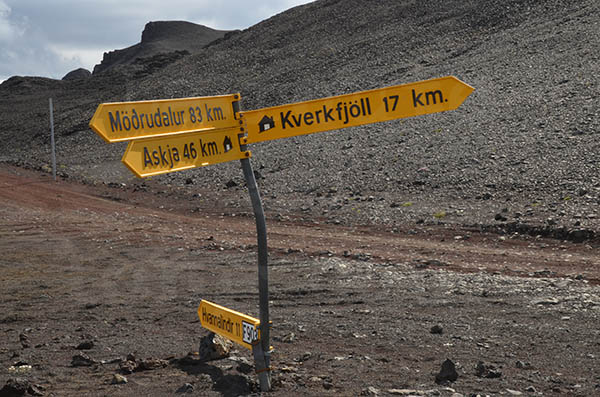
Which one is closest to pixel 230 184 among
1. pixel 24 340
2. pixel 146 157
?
pixel 24 340

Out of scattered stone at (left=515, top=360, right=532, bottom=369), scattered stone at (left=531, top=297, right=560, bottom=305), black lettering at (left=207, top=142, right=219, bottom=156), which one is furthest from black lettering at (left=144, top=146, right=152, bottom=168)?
scattered stone at (left=531, top=297, right=560, bottom=305)

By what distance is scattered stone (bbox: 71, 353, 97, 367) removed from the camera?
5.28 m

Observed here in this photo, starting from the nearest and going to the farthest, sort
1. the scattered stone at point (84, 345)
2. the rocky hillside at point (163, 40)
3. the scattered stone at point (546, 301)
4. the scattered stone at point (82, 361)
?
1. the scattered stone at point (82, 361)
2. the scattered stone at point (84, 345)
3. the scattered stone at point (546, 301)
4. the rocky hillside at point (163, 40)

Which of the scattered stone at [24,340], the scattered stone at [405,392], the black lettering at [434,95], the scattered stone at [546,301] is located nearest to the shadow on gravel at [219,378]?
the scattered stone at [405,392]

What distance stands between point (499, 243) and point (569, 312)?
4.98 metres

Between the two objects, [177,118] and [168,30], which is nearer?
[177,118]

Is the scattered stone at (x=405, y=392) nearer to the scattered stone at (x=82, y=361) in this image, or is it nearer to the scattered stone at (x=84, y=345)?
the scattered stone at (x=82, y=361)

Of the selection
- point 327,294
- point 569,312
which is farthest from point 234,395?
point 569,312

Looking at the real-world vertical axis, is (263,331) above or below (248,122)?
below

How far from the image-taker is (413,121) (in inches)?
812

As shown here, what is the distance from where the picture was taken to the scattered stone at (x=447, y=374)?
4.58 meters

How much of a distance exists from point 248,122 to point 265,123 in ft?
0.40

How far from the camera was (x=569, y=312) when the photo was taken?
19.9 feet

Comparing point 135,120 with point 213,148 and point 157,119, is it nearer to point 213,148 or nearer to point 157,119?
point 157,119
